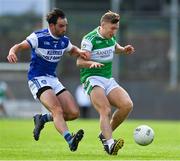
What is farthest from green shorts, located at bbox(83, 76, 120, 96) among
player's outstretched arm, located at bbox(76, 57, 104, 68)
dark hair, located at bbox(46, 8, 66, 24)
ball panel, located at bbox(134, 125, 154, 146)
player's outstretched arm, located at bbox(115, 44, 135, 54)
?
dark hair, located at bbox(46, 8, 66, 24)

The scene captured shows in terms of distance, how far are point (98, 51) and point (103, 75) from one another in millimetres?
420

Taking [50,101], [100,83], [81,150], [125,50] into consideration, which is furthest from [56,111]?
[125,50]

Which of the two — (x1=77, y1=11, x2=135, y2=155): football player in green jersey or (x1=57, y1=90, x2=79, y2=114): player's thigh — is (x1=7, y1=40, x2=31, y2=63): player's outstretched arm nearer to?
(x1=77, y1=11, x2=135, y2=155): football player in green jersey

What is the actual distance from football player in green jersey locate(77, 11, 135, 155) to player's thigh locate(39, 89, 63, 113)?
57cm

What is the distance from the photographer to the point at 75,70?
4097 centimetres

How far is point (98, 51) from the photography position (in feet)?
50.2

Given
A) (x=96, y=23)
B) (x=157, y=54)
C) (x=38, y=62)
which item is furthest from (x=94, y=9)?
(x=38, y=62)

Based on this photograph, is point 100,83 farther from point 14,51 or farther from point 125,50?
point 14,51

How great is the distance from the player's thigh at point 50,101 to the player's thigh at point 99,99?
59 cm

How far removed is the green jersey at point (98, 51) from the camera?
15.2 meters

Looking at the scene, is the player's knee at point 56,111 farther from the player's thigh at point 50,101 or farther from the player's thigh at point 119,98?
the player's thigh at point 119,98

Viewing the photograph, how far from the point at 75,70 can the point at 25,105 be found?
20.0ft

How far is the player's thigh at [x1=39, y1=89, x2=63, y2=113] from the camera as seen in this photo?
15008 mm

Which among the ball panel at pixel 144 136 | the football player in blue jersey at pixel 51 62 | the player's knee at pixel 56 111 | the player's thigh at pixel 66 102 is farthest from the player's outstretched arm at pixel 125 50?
the player's knee at pixel 56 111
